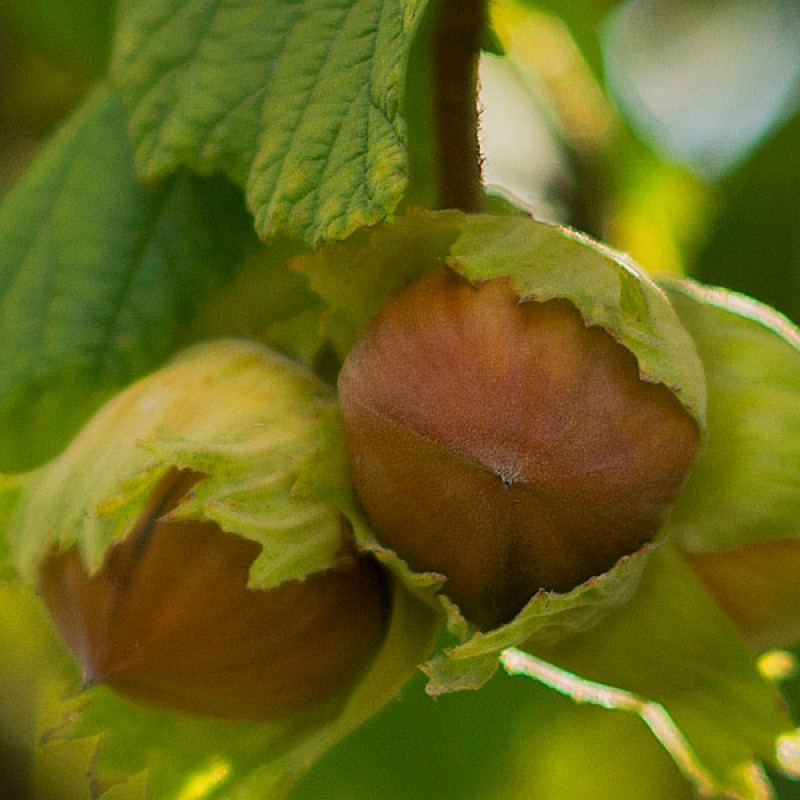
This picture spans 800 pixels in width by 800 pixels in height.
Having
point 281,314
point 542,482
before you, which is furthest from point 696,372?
point 281,314

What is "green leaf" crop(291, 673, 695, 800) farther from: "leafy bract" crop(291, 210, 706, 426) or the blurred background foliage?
"leafy bract" crop(291, 210, 706, 426)

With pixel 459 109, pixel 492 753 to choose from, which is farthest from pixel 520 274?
pixel 492 753

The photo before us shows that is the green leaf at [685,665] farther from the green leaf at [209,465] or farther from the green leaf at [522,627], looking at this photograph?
the green leaf at [209,465]

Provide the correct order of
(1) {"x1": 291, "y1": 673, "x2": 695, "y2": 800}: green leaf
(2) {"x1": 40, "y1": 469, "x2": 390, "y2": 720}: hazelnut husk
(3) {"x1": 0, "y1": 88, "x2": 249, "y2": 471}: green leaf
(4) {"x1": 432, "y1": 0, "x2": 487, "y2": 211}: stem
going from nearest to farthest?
(2) {"x1": 40, "y1": 469, "x2": 390, "y2": 720}: hazelnut husk
(4) {"x1": 432, "y1": 0, "x2": 487, "y2": 211}: stem
(3) {"x1": 0, "y1": 88, "x2": 249, "y2": 471}: green leaf
(1) {"x1": 291, "y1": 673, "x2": 695, "y2": 800}: green leaf

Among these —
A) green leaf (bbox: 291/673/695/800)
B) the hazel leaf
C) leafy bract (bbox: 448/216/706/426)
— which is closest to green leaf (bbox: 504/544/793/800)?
leafy bract (bbox: 448/216/706/426)

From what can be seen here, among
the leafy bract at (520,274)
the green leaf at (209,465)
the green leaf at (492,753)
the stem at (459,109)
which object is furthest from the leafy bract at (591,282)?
the green leaf at (492,753)

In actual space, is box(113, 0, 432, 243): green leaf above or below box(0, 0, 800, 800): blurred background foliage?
above
